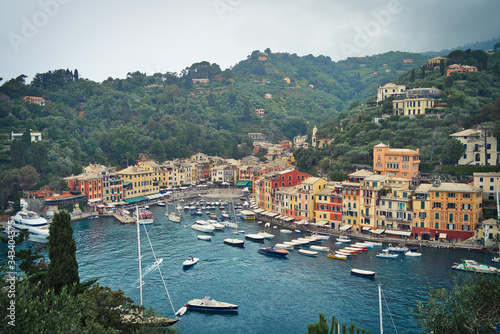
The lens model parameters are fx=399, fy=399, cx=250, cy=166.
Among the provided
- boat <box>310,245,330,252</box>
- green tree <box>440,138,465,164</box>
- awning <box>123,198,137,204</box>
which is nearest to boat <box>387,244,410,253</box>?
boat <box>310,245,330,252</box>

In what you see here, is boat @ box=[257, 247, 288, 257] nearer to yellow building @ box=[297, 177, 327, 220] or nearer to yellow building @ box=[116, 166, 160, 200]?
yellow building @ box=[297, 177, 327, 220]

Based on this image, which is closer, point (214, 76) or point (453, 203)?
point (453, 203)

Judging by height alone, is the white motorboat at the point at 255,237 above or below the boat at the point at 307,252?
above

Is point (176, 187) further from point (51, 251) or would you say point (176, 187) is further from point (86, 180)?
point (51, 251)

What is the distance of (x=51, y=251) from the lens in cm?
1930

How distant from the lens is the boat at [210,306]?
2744cm

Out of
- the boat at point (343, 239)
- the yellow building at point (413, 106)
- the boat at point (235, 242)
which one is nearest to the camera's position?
the boat at point (343, 239)

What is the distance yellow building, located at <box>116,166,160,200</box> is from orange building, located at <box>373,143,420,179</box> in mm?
38838

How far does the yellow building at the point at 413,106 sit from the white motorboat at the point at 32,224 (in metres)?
53.5

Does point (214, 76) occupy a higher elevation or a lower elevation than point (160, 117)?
higher

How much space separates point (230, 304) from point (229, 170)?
5136cm

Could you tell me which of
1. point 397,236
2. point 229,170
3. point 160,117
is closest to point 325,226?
point 397,236

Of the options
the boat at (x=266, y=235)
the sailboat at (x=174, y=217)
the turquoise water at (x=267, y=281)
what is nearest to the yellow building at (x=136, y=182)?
the sailboat at (x=174, y=217)

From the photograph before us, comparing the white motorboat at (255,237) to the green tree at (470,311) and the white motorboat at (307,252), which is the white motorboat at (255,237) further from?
the green tree at (470,311)
